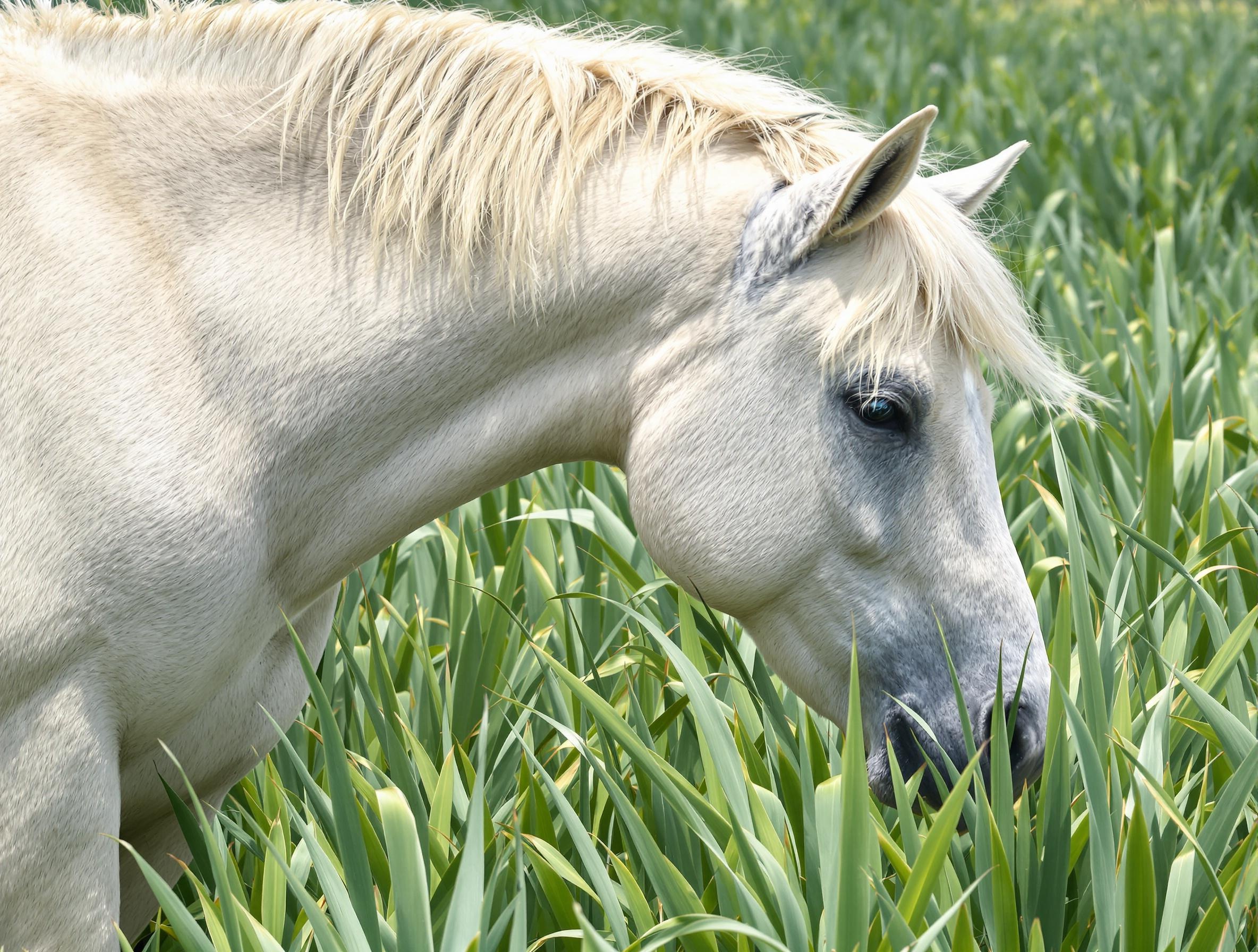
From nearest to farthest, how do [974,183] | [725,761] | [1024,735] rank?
[725,761]
[1024,735]
[974,183]

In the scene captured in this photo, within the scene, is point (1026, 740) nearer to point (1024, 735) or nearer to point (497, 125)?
point (1024, 735)

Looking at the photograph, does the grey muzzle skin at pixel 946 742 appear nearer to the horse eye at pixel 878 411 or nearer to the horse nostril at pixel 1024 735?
the horse nostril at pixel 1024 735

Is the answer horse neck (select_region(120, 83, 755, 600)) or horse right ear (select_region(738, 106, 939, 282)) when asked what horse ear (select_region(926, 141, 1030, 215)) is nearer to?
horse right ear (select_region(738, 106, 939, 282))

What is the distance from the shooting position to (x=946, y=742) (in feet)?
4.69

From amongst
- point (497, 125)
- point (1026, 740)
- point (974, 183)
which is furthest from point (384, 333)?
point (1026, 740)

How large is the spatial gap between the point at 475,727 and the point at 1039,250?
10.2 feet

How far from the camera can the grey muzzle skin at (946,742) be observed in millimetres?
1409

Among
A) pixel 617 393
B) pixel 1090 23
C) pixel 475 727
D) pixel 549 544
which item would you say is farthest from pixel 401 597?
pixel 1090 23

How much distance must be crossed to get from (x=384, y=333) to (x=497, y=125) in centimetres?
29

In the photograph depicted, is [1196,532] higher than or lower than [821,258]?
lower

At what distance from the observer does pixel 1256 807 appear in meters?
1.54

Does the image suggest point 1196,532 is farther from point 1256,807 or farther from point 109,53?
point 109,53

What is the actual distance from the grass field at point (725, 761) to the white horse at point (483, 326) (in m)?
0.13

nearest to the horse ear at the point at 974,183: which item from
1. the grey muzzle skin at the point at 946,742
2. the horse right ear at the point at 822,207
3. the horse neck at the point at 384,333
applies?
the horse right ear at the point at 822,207
